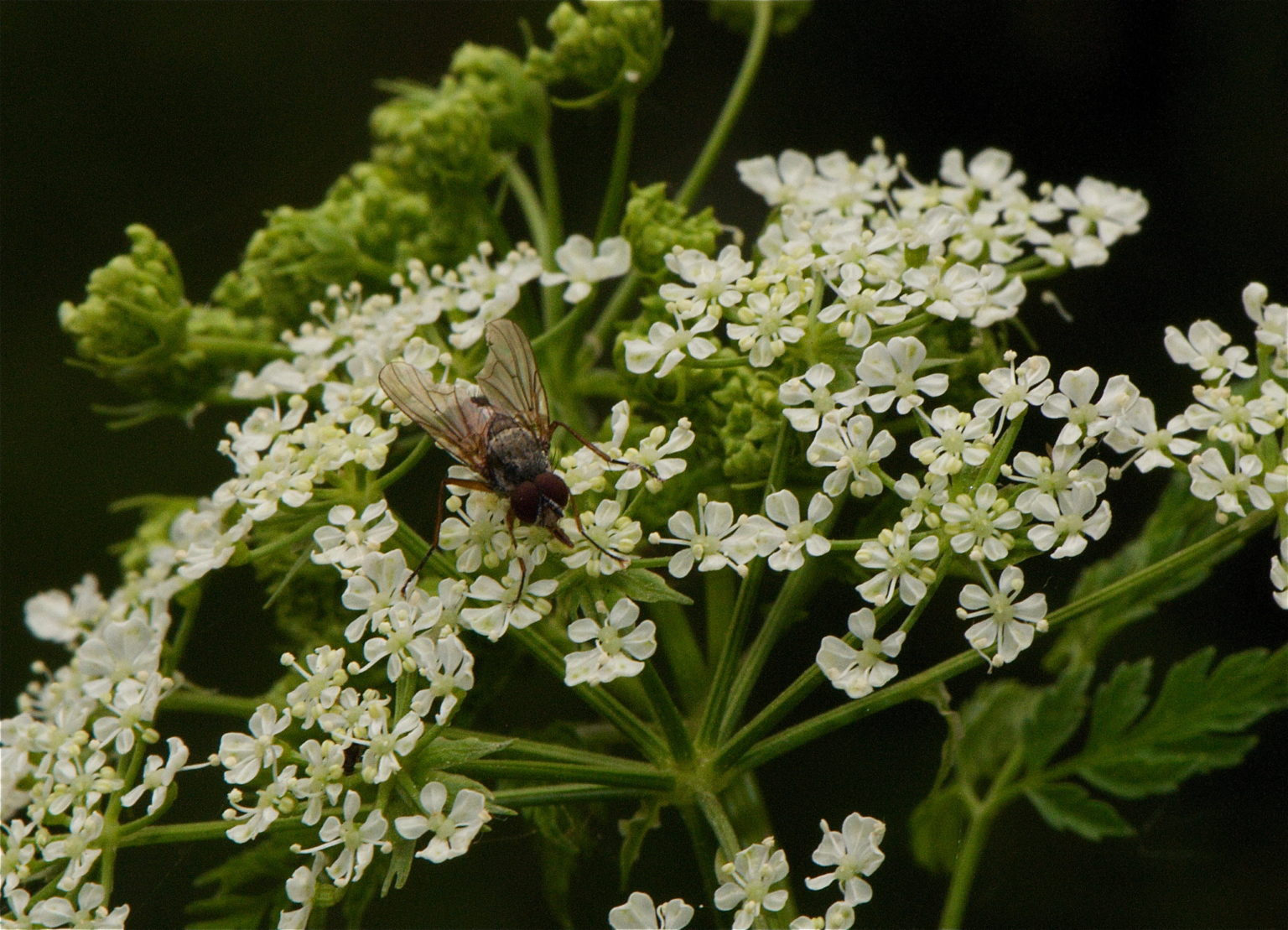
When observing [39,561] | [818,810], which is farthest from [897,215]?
[39,561]

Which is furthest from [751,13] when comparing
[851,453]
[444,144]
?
[851,453]

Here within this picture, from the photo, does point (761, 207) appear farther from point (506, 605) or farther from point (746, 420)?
point (506, 605)

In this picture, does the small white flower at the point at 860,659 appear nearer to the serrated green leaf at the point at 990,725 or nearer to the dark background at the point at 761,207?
the dark background at the point at 761,207

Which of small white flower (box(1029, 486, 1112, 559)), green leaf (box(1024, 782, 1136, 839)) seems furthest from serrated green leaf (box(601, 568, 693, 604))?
green leaf (box(1024, 782, 1136, 839))

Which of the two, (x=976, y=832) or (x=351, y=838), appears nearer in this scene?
(x=351, y=838)

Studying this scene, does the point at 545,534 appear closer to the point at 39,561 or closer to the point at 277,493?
the point at 277,493

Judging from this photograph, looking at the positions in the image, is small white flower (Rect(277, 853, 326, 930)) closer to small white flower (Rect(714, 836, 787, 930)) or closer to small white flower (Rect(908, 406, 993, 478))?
small white flower (Rect(714, 836, 787, 930))
